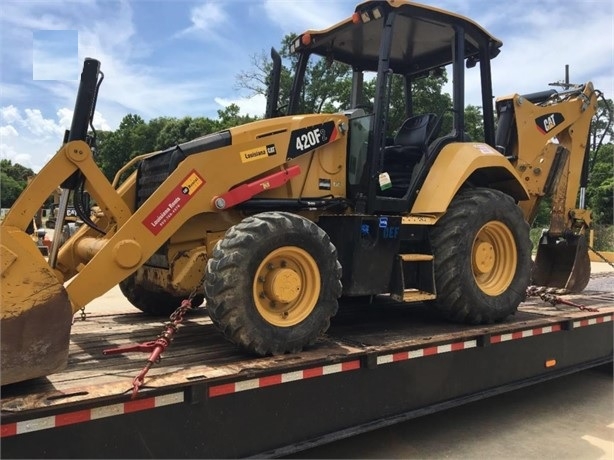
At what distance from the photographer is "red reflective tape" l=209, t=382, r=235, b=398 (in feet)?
10.2

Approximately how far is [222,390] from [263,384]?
257 mm

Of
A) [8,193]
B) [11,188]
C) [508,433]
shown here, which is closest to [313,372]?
Answer: [508,433]

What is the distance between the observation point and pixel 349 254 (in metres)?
4.45

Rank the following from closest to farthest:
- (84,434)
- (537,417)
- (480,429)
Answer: (84,434)
(480,429)
(537,417)

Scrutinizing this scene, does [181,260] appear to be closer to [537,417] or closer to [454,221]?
[454,221]

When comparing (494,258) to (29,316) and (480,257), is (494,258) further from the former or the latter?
(29,316)

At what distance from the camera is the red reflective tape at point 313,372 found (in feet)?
11.4

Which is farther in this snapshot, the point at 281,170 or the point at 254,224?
the point at 281,170

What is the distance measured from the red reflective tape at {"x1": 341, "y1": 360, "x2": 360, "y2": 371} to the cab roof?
2.79 metres

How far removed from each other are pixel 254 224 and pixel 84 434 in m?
1.54

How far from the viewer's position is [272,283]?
3730 mm

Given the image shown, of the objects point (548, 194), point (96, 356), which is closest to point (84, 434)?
point (96, 356)

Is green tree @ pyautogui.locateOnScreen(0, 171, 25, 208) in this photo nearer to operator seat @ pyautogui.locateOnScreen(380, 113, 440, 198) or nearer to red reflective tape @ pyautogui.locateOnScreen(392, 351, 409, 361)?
red reflective tape @ pyautogui.locateOnScreen(392, 351, 409, 361)

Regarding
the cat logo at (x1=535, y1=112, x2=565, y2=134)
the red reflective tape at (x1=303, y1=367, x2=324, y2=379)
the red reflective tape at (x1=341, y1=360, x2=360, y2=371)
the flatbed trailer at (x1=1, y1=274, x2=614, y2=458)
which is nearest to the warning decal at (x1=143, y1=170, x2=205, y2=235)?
the flatbed trailer at (x1=1, y1=274, x2=614, y2=458)
